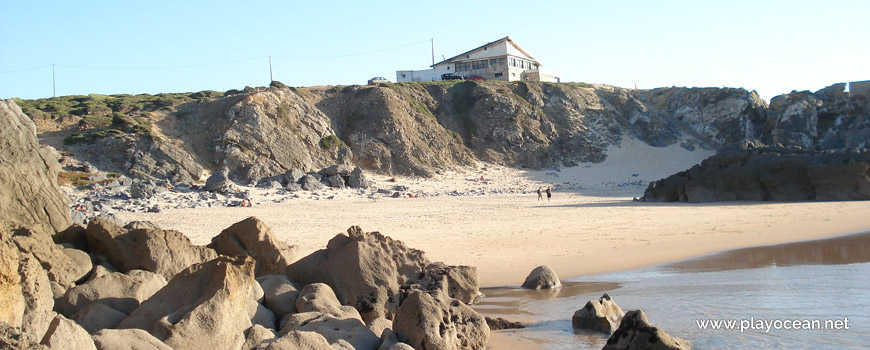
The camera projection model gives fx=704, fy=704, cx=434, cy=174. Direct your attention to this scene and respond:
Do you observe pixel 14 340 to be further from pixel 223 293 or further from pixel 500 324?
pixel 500 324

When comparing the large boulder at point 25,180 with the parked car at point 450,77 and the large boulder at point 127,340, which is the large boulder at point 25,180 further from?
the parked car at point 450,77

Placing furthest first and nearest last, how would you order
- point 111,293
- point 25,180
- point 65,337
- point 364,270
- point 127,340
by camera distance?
1. point 25,180
2. point 364,270
3. point 111,293
4. point 127,340
5. point 65,337

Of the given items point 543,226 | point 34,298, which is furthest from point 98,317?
point 543,226

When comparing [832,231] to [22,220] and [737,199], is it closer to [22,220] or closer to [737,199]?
[737,199]

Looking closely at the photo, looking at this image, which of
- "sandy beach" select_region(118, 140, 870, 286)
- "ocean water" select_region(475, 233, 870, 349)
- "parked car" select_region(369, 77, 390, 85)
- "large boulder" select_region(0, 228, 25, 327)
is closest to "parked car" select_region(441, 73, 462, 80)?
"parked car" select_region(369, 77, 390, 85)

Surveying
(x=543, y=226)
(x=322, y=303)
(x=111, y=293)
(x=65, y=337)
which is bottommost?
(x=543, y=226)

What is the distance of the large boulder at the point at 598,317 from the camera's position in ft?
28.6

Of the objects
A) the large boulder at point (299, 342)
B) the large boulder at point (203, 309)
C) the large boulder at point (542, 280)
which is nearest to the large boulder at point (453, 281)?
the large boulder at point (542, 280)

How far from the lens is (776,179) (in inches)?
1057

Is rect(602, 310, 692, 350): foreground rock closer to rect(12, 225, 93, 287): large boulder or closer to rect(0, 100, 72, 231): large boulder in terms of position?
rect(12, 225, 93, 287): large boulder

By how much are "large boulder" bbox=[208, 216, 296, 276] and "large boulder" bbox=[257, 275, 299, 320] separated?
39.2 inches

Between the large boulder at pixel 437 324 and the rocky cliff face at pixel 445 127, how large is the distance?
22.5 meters

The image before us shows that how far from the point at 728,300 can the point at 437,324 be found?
501 centimetres

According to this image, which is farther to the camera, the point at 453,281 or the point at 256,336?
the point at 453,281
